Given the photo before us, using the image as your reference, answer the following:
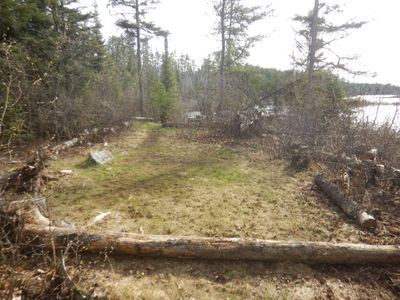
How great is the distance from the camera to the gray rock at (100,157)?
19.7ft

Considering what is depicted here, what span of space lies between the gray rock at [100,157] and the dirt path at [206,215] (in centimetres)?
20

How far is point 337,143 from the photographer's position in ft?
22.1

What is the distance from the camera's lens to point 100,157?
243 inches

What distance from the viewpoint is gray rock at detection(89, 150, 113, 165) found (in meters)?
6.00

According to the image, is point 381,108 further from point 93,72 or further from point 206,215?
point 93,72

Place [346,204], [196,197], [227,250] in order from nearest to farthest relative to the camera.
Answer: [227,250] < [346,204] < [196,197]

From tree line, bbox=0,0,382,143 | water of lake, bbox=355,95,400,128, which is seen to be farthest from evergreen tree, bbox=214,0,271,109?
water of lake, bbox=355,95,400,128

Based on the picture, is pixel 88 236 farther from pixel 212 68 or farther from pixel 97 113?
pixel 212 68

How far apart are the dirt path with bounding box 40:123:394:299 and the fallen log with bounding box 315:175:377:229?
20cm

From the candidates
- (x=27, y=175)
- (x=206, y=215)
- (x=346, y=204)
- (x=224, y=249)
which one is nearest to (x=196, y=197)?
(x=206, y=215)

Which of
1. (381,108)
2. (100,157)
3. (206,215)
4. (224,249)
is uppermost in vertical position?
(381,108)

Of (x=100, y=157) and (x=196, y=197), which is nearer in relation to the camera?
(x=196, y=197)

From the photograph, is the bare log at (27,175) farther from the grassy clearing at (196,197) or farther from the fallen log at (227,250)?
the fallen log at (227,250)

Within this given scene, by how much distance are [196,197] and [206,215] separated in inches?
27.6
